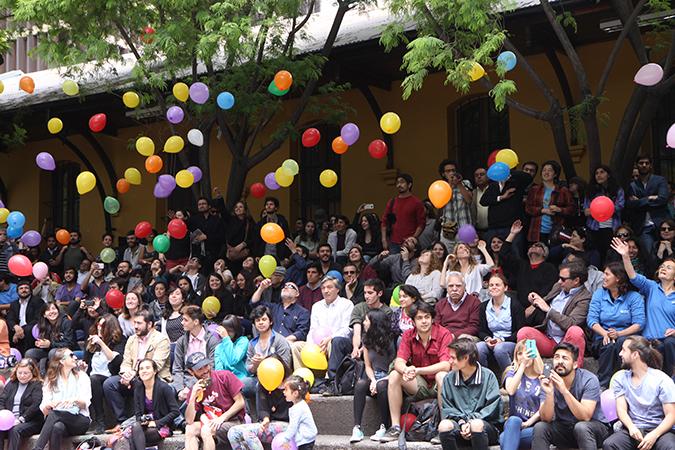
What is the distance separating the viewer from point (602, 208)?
38.1 feet

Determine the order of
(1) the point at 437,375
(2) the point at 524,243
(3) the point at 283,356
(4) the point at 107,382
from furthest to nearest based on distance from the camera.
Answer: (2) the point at 524,243, (4) the point at 107,382, (3) the point at 283,356, (1) the point at 437,375

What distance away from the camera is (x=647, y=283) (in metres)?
10.2

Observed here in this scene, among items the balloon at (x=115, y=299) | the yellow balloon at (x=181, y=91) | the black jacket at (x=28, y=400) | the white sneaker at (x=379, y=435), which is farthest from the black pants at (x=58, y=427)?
the yellow balloon at (x=181, y=91)

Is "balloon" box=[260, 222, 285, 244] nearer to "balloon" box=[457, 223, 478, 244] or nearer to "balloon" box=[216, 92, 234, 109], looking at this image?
"balloon" box=[216, 92, 234, 109]

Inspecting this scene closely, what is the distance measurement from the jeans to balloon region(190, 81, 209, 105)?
7.00 m

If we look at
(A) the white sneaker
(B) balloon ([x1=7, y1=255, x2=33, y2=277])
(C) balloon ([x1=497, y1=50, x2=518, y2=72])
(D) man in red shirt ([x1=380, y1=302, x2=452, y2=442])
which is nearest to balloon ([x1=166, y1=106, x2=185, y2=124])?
(B) balloon ([x1=7, y1=255, x2=33, y2=277])

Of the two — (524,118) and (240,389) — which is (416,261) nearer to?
(240,389)

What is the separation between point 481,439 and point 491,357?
5.65 feet

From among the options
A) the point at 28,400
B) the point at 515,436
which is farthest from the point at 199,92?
the point at 515,436

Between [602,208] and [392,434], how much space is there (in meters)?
3.77

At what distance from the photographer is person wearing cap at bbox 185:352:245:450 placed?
10.6 metres

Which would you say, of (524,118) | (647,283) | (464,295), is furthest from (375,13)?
(647,283)

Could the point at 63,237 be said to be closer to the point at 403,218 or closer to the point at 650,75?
the point at 403,218

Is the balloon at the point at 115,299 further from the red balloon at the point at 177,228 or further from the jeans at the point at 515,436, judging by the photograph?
the jeans at the point at 515,436
